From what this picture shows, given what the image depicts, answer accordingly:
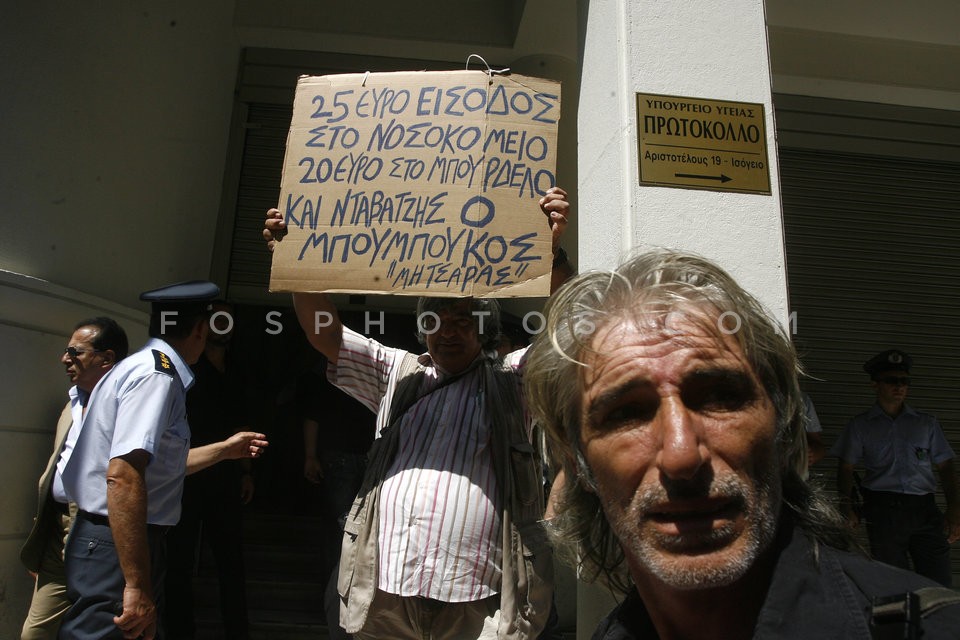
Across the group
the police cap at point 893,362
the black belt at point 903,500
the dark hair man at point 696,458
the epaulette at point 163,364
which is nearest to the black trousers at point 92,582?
the epaulette at point 163,364

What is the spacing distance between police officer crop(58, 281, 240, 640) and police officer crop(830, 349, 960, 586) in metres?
4.02

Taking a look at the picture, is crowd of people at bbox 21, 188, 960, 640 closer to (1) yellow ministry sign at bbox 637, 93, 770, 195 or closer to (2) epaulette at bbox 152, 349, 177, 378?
(2) epaulette at bbox 152, 349, 177, 378

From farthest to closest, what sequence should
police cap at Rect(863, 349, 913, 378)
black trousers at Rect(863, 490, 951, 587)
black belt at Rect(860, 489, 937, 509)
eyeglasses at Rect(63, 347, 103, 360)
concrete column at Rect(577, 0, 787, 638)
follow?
police cap at Rect(863, 349, 913, 378), black belt at Rect(860, 489, 937, 509), black trousers at Rect(863, 490, 951, 587), eyeglasses at Rect(63, 347, 103, 360), concrete column at Rect(577, 0, 787, 638)

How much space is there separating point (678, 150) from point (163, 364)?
1969 millimetres

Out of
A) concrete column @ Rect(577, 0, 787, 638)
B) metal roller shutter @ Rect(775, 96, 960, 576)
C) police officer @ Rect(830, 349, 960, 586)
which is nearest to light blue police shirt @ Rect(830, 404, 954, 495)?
police officer @ Rect(830, 349, 960, 586)

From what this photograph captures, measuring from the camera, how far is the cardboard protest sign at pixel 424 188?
238cm

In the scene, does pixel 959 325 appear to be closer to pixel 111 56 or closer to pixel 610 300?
pixel 610 300

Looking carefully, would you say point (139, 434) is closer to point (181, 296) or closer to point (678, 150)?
point (181, 296)

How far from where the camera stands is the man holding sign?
2.23 meters

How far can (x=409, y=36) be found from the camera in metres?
5.59

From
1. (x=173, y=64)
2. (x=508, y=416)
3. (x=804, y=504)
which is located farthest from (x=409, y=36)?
(x=804, y=504)

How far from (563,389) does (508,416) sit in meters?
0.90

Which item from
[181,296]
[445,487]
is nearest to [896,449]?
[445,487]

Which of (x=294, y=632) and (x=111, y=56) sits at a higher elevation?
(x=111, y=56)
